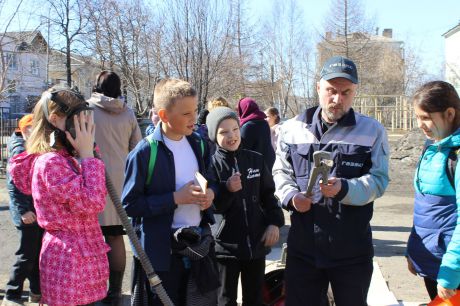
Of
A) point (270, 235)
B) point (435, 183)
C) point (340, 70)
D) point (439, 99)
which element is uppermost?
point (340, 70)

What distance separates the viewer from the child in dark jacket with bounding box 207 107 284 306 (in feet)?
11.9

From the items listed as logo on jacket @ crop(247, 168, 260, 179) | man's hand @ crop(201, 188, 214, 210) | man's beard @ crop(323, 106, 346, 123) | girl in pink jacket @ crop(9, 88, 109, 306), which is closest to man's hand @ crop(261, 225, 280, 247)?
logo on jacket @ crop(247, 168, 260, 179)

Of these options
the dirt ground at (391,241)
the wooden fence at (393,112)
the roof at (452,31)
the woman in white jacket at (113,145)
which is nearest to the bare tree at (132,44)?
the dirt ground at (391,241)

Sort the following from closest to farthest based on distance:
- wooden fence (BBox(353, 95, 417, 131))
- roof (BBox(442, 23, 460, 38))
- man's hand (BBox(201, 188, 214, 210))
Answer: man's hand (BBox(201, 188, 214, 210)) < wooden fence (BBox(353, 95, 417, 131)) < roof (BBox(442, 23, 460, 38))

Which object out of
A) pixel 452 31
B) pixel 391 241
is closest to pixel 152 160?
pixel 391 241

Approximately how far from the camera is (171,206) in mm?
2859

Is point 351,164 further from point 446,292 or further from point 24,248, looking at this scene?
point 24,248

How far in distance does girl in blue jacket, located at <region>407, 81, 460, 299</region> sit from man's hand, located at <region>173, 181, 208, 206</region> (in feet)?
4.62

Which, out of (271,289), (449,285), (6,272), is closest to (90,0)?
(6,272)

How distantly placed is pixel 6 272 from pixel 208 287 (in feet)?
12.5

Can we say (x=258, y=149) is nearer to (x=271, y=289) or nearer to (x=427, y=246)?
(x=271, y=289)

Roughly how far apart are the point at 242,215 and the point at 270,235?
0.26 meters

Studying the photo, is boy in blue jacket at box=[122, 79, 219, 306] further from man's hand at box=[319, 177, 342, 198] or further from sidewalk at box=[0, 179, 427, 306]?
sidewalk at box=[0, 179, 427, 306]

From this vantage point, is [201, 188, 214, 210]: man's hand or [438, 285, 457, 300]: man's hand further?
[201, 188, 214, 210]: man's hand
